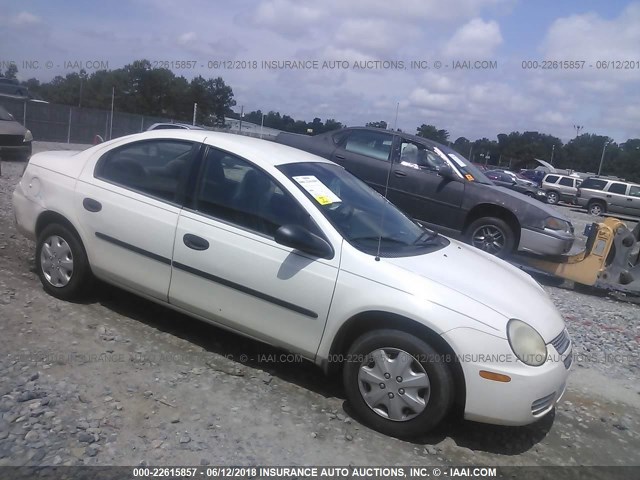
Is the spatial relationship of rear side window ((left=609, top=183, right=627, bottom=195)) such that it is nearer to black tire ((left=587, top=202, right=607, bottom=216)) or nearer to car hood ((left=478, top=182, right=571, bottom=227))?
black tire ((left=587, top=202, right=607, bottom=216))

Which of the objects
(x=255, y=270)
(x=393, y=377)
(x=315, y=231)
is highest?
(x=315, y=231)

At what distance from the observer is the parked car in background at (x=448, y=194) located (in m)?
7.82

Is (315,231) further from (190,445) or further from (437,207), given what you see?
(437,207)

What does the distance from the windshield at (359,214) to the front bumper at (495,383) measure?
2.69 feet

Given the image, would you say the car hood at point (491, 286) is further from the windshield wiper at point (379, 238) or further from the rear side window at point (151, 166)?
the rear side window at point (151, 166)

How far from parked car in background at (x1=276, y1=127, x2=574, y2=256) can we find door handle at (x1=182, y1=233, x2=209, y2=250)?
404 centimetres

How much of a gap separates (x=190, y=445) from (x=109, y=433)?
17.9 inches

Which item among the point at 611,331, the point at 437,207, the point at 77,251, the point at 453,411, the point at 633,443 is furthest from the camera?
the point at 437,207

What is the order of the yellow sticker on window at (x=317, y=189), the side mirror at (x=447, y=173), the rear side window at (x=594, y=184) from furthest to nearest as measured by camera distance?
the rear side window at (x=594, y=184)
the side mirror at (x=447, y=173)
the yellow sticker on window at (x=317, y=189)

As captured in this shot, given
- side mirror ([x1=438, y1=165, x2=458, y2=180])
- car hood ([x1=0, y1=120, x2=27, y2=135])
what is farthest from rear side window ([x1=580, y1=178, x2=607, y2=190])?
car hood ([x1=0, y1=120, x2=27, y2=135])

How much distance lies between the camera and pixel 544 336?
352 cm

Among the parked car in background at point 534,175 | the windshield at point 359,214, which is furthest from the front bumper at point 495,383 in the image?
the parked car in background at point 534,175

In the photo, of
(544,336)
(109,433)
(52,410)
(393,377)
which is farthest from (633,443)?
(52,410)

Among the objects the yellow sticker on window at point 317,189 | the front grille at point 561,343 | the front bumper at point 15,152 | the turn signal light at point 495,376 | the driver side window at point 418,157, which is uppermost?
the driver side window at point 418,157
